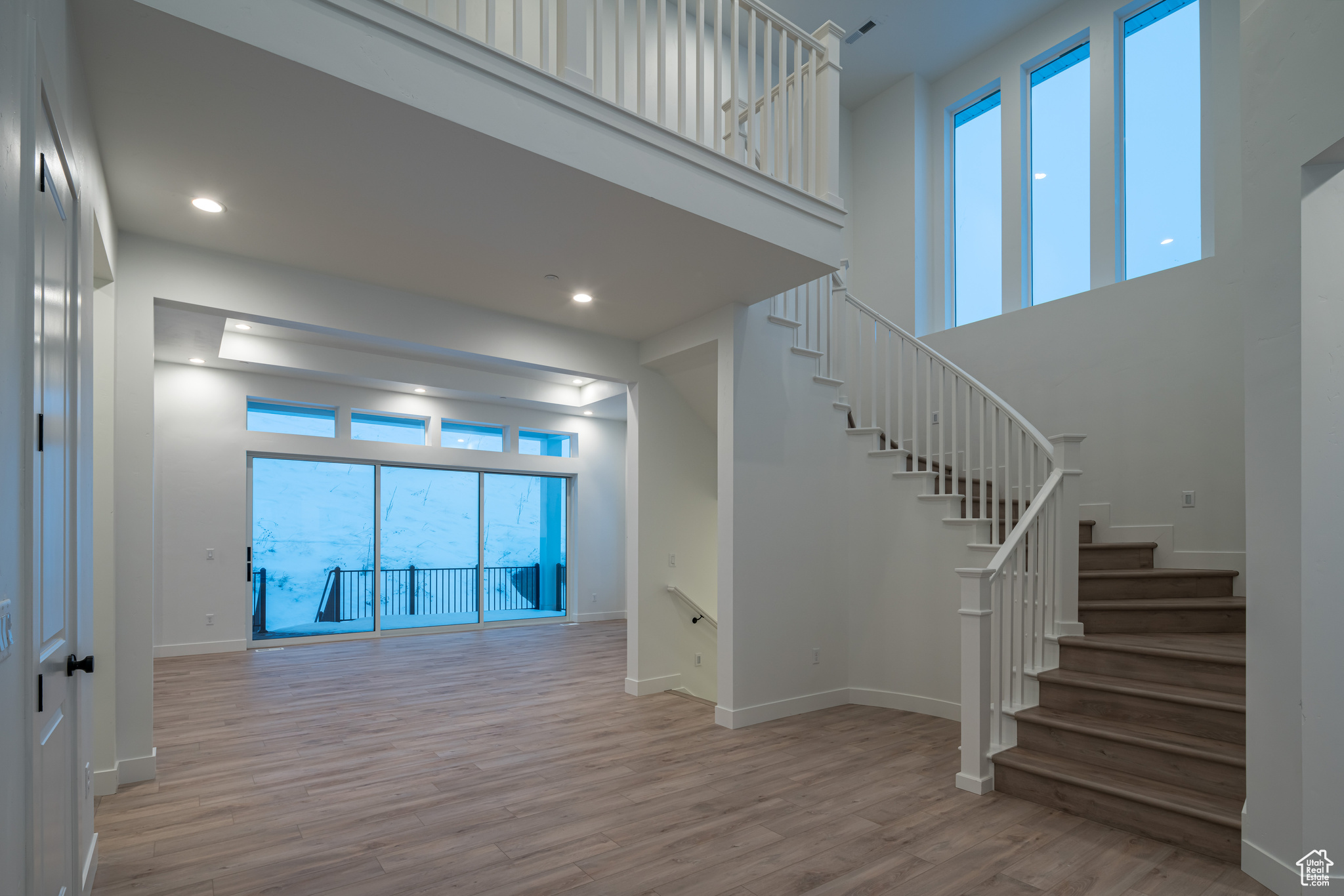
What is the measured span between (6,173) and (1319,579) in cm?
386

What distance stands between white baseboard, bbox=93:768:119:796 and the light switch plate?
277 cm

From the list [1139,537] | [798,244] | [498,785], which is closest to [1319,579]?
[798,244]

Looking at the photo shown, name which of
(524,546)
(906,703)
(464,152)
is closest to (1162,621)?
(906,703)

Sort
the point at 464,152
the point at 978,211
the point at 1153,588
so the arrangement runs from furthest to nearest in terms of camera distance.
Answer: the point at 978,211, the point at 1153,588, the point at 464,152

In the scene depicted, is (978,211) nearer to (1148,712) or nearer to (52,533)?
(1148,712)

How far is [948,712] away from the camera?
4.96m

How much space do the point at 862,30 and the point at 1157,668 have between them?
19.5 feet

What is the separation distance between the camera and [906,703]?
5.18 m

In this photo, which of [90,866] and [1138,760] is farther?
[1138,760]

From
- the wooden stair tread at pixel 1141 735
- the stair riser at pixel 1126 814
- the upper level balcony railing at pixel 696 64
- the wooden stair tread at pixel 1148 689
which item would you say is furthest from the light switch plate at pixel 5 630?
the wooden stair tread at pixel 1148 689

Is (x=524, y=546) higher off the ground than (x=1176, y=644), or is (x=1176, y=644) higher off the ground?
(x=1176, y=644)

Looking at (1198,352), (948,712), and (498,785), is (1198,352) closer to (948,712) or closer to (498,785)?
(948,712)

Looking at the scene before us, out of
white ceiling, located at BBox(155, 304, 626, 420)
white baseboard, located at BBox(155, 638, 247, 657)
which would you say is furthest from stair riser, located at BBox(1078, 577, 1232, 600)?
white baseboard, located at BBox(155, 638, 247, 657)

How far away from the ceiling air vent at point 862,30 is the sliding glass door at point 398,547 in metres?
6.57
